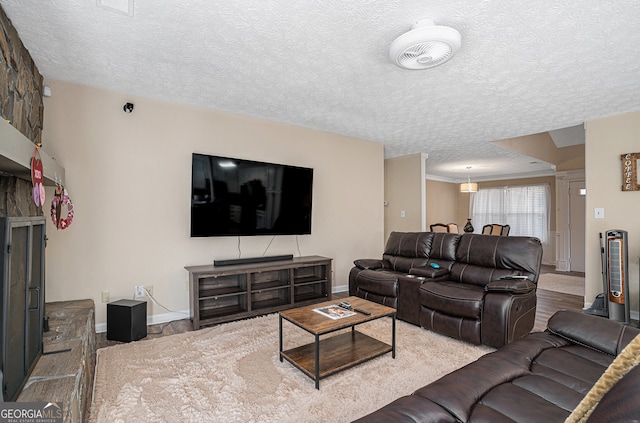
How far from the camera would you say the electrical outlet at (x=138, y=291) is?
3.20 meters

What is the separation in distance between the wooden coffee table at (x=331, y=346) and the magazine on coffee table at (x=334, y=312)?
43 mm

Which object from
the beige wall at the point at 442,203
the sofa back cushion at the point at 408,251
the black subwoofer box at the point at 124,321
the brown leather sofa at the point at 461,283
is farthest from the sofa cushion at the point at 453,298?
the beige wall at the point at 442,203

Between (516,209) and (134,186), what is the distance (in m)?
8.87

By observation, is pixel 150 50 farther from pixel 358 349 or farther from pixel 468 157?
pixel 468 157

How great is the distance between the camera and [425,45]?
6.64 feet

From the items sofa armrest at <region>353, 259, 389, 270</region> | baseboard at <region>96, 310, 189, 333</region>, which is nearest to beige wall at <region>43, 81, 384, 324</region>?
baseboard at <region>96, 310, 189, 333</region>

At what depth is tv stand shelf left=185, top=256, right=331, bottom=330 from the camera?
3219mm

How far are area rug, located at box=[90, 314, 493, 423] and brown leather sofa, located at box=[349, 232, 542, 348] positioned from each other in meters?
0.21

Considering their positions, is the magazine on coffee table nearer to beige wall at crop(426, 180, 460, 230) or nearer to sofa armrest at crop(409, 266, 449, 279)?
sofa armrest at crop(409, 266, 449, 279)

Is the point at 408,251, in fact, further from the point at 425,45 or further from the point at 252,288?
the point at 425,45

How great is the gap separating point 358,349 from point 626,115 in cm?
406

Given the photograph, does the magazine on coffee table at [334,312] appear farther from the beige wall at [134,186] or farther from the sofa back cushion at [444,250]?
the beige wall at [134,186]

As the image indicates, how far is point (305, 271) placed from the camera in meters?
4.23

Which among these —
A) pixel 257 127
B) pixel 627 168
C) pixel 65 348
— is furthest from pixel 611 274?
pixel 65 348
